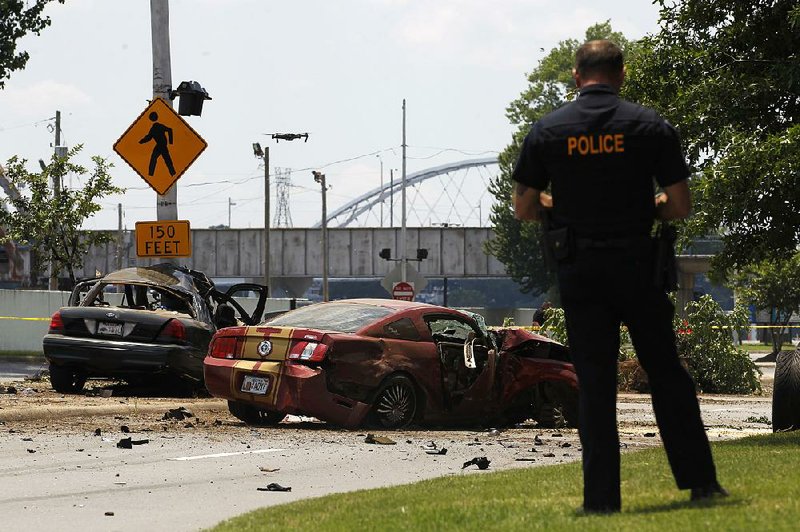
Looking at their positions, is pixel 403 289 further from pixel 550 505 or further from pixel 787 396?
pixel 550 505

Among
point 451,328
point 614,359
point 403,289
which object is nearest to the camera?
point 614,359

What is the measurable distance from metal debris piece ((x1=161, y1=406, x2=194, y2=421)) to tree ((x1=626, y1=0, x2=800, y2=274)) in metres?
5.41

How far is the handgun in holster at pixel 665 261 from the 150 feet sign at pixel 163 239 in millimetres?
13284

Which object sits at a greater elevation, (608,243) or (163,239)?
(163,239)

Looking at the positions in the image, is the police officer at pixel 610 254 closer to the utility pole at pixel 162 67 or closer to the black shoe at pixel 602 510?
the black shoe at pixel 602 510

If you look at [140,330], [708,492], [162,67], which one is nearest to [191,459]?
[708,492]

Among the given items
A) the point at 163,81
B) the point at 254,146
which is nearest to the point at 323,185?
the point at 254,146

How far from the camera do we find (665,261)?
21.5 feet

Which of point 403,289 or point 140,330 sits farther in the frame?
point 403,289

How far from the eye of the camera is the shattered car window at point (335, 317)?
1466cm

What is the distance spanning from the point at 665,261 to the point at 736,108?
7.91m

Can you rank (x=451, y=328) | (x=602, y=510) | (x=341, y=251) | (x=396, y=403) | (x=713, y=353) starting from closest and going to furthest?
(x=602, y=510) < (x=396, y=403) < (x=451, y=328) < (x=713, y=353) < (x=341, y=251)

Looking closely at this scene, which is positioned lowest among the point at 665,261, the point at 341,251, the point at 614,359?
the point at 614,359

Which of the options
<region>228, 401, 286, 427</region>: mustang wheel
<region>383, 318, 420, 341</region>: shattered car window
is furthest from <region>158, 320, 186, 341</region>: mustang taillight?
<region>383, 318, 420, 341</region>: shattered car window
